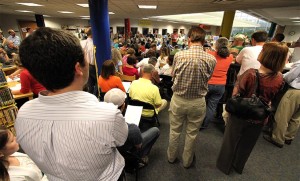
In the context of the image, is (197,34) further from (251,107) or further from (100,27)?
(100,27)

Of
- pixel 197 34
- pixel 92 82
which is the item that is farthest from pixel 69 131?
pixel 92 82

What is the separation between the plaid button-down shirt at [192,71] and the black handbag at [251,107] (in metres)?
0.35

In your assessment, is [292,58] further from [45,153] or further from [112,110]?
[45,153]

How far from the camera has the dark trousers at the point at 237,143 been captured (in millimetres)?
1629

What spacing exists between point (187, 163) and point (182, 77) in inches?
44.4

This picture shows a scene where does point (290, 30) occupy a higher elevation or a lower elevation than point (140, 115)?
higher

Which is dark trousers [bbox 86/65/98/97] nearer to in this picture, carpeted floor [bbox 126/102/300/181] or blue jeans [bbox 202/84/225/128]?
carpeted floor [bbox 126/102/300/181]

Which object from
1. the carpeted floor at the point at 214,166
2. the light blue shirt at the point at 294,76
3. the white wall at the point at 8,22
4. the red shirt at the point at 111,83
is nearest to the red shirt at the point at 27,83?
the red shirt at the point at 111,83

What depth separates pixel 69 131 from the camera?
1.92 ft

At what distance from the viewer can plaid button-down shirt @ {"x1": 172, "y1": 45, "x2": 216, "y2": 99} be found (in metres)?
1.50

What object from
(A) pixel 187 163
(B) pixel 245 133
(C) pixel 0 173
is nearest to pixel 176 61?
(B) pixel 245 133

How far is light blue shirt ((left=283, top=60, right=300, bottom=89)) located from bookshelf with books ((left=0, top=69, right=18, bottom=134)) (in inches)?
153

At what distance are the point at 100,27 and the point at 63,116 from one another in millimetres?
3378

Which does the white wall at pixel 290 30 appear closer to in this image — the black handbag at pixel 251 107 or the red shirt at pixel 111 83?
the black handbag at pixel 251 107
